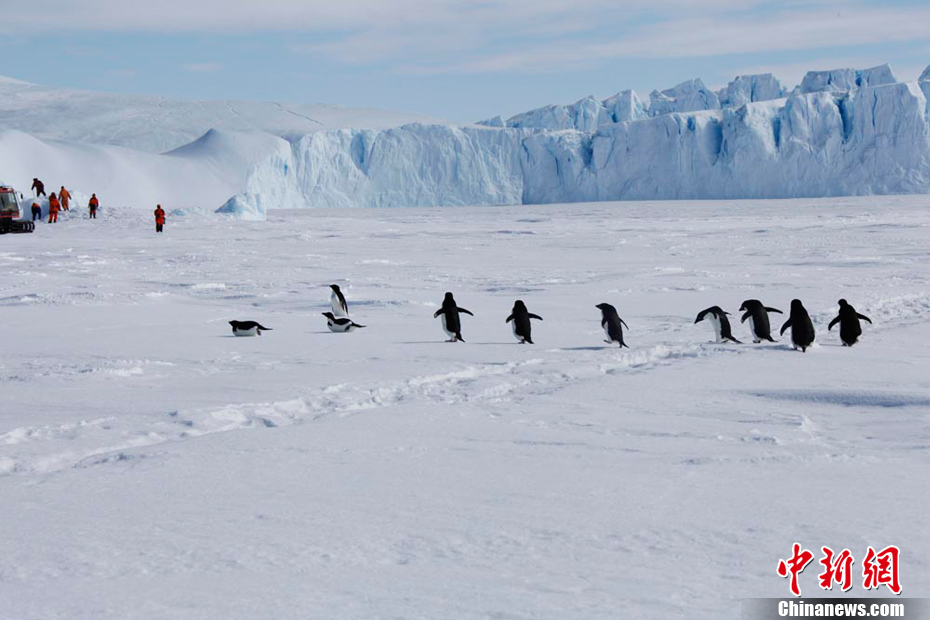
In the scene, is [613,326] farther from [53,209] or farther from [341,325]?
[53,209]

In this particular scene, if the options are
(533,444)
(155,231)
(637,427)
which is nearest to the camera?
(533,444)

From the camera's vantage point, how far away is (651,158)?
4688 centimetres

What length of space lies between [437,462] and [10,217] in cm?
1908

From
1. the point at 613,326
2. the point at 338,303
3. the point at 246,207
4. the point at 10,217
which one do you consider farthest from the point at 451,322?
the point at 246,207

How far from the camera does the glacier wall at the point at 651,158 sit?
44.1 m

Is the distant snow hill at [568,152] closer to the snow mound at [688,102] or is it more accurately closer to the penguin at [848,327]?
the snow mound at [688,102]

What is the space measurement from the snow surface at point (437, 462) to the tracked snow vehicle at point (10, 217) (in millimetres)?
11986

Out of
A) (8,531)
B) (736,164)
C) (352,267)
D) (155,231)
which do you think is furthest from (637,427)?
(736,164)

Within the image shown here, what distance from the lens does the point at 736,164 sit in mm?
45344

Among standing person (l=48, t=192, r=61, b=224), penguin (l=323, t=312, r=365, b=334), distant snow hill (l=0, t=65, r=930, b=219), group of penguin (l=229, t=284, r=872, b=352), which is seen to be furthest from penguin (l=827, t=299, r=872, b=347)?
distant snow hill (l=0, t=65, r=930, b=219)

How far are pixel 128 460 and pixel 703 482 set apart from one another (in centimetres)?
189

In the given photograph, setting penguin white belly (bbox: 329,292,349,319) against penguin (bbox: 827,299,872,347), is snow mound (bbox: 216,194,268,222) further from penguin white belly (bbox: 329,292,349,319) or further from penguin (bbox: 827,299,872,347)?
penguin (bbox: 827,299,872,347)

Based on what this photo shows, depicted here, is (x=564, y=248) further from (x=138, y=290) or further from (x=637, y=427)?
(x=637, y=427)

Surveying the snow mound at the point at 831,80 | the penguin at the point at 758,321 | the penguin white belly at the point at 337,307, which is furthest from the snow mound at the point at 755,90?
the penguin at the point at 758,321
